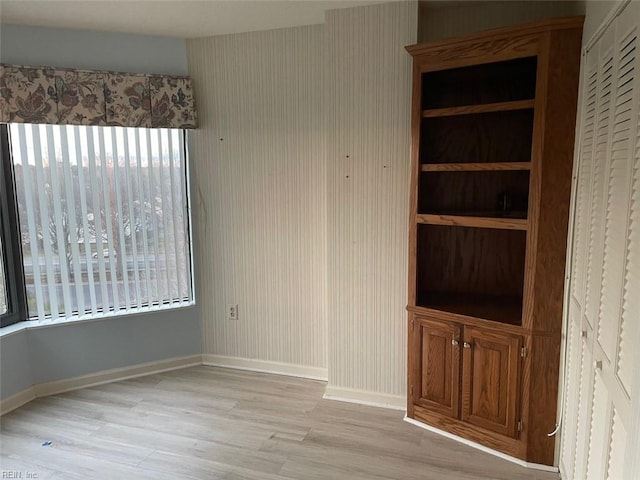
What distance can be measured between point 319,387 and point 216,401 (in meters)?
0.72

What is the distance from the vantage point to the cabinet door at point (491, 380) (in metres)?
2.35

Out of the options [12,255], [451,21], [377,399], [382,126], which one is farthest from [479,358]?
[12,255]

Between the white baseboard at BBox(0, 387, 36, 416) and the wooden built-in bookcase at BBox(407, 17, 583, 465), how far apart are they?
254 centimetres

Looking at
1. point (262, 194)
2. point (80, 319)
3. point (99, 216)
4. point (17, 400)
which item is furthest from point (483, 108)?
point (17, 400)

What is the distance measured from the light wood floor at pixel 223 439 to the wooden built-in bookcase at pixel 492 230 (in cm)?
26

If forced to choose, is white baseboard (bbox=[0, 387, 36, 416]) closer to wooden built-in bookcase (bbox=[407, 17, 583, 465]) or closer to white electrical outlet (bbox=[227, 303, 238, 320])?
white electrical outlet (bbox=[227, 303, 238, 320])

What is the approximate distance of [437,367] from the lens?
2621 mm

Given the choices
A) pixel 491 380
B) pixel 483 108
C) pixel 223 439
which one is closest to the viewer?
pixel 483 108

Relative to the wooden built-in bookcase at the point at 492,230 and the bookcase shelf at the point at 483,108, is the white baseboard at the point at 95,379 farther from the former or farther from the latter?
the bookcase shelf at the point at 483,108

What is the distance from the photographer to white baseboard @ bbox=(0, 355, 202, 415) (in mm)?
2980

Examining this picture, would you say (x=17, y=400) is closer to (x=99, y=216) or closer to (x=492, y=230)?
(x=99, y=216)

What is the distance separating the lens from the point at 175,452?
8.10ft

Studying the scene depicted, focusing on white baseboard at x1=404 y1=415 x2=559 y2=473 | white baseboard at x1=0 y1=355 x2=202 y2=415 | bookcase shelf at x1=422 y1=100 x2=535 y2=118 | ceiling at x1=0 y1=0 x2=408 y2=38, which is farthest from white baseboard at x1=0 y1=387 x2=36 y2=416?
bookcase shelf at x1=422 y1=100 x2=535 y2=118

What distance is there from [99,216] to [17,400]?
1.32 meters
